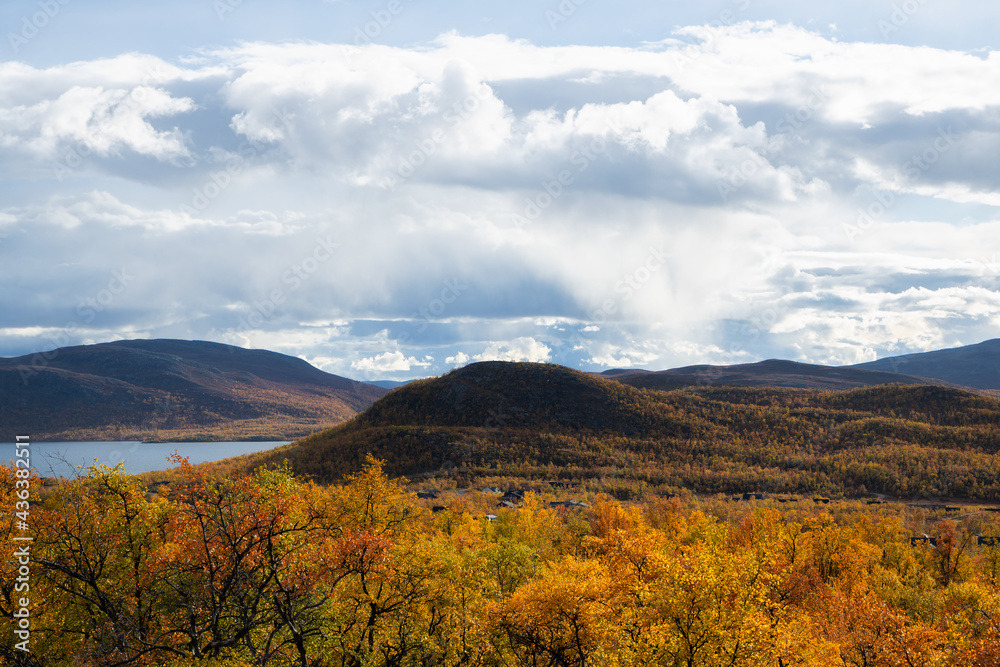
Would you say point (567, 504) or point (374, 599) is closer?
point (374, 599)

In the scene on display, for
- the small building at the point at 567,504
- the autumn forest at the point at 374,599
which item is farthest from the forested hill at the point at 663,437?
the autumn forest at the point at 374,599

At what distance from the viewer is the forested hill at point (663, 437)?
418 feet

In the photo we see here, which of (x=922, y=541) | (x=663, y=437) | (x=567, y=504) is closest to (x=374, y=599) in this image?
(x=567, y=504)

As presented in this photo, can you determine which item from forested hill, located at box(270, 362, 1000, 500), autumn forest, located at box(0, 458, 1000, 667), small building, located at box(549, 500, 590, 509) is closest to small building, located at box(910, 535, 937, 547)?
autumn forest, located at box(0, 458, 1000, 667)

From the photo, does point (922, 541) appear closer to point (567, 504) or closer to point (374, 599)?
point (567, 504)

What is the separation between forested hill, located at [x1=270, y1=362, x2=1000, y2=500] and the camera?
127312 mm

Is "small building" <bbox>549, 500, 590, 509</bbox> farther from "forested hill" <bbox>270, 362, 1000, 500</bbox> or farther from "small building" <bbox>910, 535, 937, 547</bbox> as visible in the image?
"small building" <bbox>910, 535, 937, 547</bbox>

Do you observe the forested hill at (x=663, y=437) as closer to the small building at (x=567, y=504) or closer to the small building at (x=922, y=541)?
the small building at (x=567, y=504)

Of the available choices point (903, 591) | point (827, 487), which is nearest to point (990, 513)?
point (827, 487)

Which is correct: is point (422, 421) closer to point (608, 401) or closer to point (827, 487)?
point (608, 401)

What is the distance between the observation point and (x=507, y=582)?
41.8 m

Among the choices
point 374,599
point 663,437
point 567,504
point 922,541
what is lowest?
point 567,504

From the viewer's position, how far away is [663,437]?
6230 inches

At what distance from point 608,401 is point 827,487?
6520 centimetres
